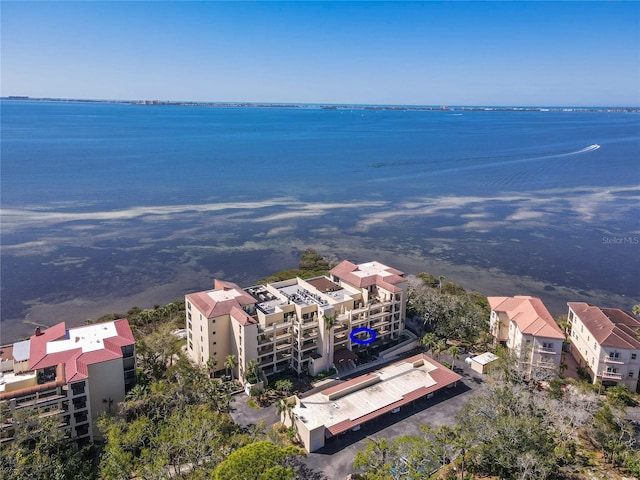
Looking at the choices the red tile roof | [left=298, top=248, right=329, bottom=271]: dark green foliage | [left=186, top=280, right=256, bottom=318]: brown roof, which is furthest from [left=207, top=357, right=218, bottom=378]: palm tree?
[left=298, top=248, right=329, bottom=271]: dark green foliage

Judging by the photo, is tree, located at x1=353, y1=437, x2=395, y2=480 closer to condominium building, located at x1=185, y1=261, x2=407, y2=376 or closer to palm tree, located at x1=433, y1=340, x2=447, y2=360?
condominium building, located at x1=185, y1=261, x2=407, y2=376

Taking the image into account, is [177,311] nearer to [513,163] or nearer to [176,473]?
[176,473]

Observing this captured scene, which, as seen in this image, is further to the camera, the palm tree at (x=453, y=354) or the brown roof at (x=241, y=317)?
the palm tree at (x=453, y=354)

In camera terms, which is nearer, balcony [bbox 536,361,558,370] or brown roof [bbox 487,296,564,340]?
balcony [bbox 536,361,558,370]

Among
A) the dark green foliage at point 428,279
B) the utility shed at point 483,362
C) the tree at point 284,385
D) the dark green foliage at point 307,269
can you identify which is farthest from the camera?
the dark green foliage at point 307,269

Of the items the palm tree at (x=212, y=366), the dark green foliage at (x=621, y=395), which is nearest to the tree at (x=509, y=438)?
the dark green foliage at (x=621, y=395)

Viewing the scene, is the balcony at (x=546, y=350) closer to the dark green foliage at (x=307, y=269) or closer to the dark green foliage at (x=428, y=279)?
the dark green foliage at (x=428, y=279)

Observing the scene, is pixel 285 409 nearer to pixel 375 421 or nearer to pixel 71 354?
pixel 375 421
